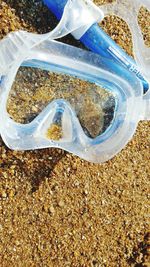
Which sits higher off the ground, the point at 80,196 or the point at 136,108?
the point at 136,108

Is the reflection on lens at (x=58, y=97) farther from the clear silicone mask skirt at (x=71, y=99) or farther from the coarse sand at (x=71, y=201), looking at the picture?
the coarse sand at (x=71, y=201)

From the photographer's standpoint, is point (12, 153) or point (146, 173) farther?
point (146, 173)

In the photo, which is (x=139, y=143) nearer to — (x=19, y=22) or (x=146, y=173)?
(x=146, y=173)

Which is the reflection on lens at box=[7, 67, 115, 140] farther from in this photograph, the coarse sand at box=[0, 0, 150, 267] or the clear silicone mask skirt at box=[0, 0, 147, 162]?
the coarse sand at box=[0, 0, 150, 267]

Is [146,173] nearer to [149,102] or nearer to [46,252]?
[149,102]

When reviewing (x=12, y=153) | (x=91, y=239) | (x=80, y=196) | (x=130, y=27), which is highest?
(x=130, y=27)

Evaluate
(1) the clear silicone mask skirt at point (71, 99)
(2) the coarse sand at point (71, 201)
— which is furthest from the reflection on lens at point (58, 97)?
(2) the coarse sand at point (71, 201)

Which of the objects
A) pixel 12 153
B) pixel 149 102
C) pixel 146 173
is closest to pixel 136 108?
pixel 149 102
